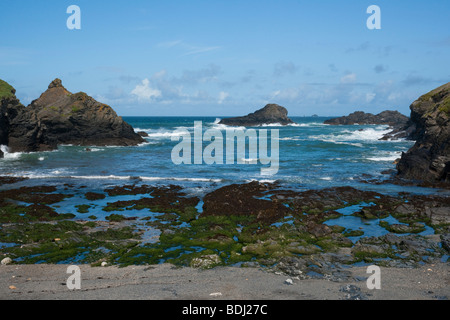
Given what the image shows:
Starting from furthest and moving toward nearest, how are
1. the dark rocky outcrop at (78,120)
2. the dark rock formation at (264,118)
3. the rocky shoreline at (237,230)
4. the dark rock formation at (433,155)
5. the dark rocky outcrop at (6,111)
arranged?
the dark rock formation at (264,118)
the dark rocky outcrop at (78,120)
the dark rocky outcrop at (6,111)
the dark rock formation at (433,155)
the rocky shoreline at (237,230)

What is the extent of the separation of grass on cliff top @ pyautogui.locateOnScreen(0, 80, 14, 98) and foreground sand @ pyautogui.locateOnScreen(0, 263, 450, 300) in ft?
137

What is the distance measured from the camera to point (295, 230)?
16.6 metres

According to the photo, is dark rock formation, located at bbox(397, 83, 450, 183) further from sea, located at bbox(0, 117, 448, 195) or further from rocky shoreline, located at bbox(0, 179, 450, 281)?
rocky shoreline, located at bbox(0, 179, 450, 281)

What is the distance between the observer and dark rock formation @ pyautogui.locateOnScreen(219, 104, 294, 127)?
14250cm

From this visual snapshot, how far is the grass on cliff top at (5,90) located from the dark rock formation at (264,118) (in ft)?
310

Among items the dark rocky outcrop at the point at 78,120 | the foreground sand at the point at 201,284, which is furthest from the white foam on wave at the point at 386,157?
the dark rocky outcrop at the point at 78,120

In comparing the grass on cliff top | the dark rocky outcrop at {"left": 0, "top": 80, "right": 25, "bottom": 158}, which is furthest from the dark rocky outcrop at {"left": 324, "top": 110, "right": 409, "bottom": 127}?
the dark rocky outcrop at {"left": 0, "top": 80, "right": 25, "bottom": 158}

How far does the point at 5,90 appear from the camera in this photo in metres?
49.9

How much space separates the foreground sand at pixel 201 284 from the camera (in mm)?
10039

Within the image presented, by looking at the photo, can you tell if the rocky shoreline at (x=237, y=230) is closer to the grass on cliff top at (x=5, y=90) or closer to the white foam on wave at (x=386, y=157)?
the white foam on wave at (x=386, y=157)

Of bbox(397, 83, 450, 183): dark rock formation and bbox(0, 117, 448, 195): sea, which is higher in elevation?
bbox(397, 83, 450, 183): dark rock formation

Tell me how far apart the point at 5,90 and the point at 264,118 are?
104669 millimetres

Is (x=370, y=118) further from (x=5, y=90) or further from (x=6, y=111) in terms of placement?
(x=6, y=111)
